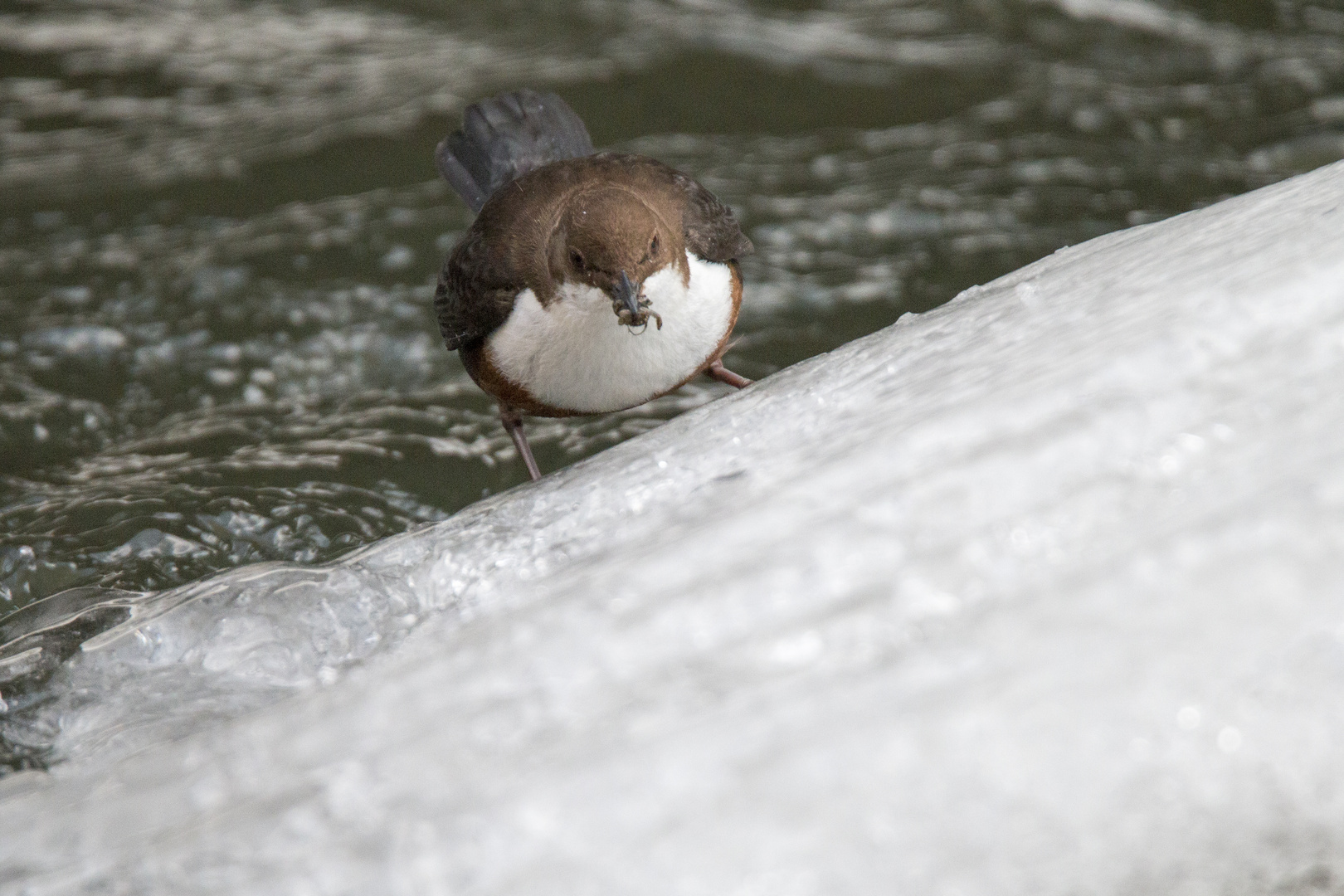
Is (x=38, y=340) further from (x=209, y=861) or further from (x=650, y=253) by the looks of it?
(x=209, y=861)

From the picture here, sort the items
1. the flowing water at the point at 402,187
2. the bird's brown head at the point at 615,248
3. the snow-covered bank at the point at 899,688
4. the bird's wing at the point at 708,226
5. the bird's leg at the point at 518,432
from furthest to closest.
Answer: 1. the flowing water at the point at 402,187
2. the bird's leg at the point at 518,432
3. the bird's wing at the point at 708,226
4. the bird's brown head at the point at 615,248
5. the snow-covered bank at the point at 899,688

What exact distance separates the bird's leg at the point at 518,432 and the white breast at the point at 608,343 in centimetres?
27

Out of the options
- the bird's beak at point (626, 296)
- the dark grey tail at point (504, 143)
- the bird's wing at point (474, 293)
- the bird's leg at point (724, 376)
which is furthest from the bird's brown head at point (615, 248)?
the dark grey tail at point (504, 143)

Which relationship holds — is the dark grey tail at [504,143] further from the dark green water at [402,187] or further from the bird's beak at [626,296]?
the bird's beak at [626,296]

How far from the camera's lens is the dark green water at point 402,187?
11.7 ft

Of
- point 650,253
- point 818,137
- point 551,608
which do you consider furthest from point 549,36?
point 551,608

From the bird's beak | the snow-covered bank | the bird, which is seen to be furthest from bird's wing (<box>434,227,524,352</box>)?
the snow-covered bank

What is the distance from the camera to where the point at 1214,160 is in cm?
488

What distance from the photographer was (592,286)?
254 cm

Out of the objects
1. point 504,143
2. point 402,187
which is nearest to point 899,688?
point 504,143

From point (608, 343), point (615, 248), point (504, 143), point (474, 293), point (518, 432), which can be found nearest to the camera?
point (615, 248)

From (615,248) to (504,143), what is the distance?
3.52 ft

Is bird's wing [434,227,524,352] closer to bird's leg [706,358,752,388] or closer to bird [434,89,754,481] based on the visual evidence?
bird [434,89,754,481]

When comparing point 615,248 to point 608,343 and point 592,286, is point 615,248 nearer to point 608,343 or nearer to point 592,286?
point 592,286
